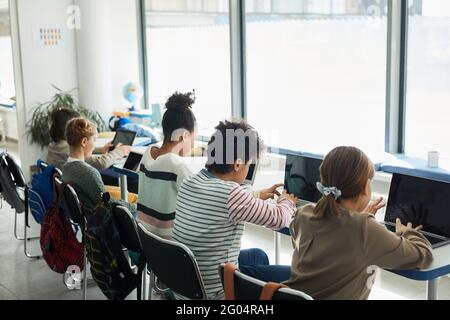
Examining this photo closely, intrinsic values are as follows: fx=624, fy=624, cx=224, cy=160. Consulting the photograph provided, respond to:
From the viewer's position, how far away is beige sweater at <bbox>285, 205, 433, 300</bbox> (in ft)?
6.65

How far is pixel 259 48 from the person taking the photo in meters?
5.94

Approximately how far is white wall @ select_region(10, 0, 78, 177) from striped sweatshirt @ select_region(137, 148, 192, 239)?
14.6 feet

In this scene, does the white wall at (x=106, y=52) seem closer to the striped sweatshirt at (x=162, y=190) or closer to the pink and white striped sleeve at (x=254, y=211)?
the striped sweatshirt at (x=162, y=190)

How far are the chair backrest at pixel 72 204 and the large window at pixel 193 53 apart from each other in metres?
3.07

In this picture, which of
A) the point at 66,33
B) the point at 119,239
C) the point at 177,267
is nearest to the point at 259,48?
the point at 66,33

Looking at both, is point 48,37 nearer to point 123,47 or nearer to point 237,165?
point 123,47

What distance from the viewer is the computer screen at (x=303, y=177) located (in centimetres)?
325

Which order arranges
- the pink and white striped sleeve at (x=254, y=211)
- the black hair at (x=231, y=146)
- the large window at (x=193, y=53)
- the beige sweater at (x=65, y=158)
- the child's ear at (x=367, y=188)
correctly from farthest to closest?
the large window at (x=193, y=53), the beige sweater at (x=65, y=158), the black hair at (x=231, y=146), the pink and white striped sleeve at (x=254, y=211), the child's ear at (x=367, y=188)

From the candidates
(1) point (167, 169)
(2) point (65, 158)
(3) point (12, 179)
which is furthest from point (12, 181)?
(1) point (167, 169)

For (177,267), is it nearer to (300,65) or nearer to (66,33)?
(300,65)

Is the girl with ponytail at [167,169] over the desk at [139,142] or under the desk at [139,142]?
over

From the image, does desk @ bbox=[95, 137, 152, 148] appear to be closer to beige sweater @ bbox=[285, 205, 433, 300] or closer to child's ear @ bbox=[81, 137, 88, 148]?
child's ear @ bbox=[81, 137, 88, 148]

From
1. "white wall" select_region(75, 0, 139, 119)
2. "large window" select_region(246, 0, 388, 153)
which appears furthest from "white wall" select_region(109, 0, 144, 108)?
"large window" select_region(246, 0, 388, 153)
